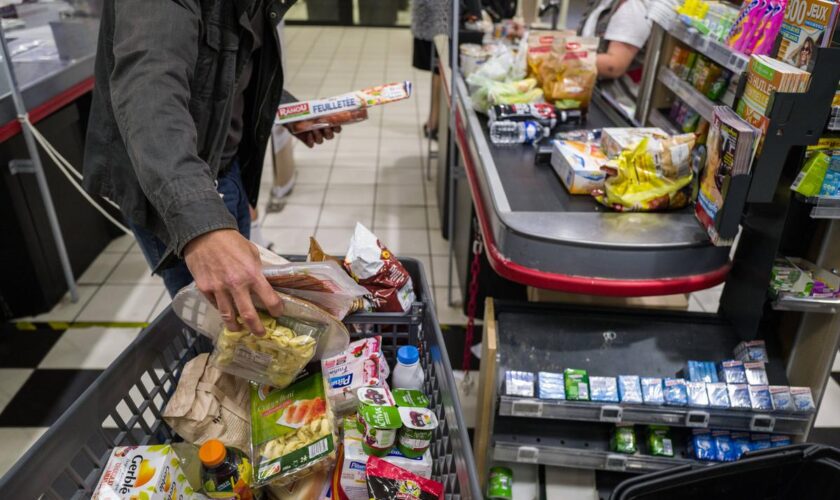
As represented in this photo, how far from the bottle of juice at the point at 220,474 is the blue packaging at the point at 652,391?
106 cm

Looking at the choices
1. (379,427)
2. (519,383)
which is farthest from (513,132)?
(379,427)

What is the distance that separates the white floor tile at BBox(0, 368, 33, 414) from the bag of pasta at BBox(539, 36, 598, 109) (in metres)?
2.50

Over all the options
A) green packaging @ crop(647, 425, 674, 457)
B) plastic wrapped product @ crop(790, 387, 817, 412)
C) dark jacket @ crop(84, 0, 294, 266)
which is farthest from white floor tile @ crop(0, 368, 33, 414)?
plastic wrapped product @ crop(790, 387, 817, 412)

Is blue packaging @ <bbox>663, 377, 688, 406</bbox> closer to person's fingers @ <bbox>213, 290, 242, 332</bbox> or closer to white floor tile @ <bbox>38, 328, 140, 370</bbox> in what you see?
person's fingers @ <bbox>213, 290, 242, 332</bbox>

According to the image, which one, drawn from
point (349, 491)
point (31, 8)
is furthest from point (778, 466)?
point (31, 8)

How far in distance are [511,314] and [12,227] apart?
2306 millimetres

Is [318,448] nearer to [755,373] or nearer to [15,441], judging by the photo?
[755,373]

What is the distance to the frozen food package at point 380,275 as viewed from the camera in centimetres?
125

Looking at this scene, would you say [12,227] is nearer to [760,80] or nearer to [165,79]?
[165,79]

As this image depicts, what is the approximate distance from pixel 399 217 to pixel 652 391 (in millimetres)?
2441

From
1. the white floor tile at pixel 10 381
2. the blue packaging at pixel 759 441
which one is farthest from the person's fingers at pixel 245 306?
the white floor tile at pixel 10 381

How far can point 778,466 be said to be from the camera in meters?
1.36

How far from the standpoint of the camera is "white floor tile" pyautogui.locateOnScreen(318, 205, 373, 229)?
3670 millimetres

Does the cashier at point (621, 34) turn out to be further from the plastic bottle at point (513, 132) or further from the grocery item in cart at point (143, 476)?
the grocery item in cart at point (143, 476)
